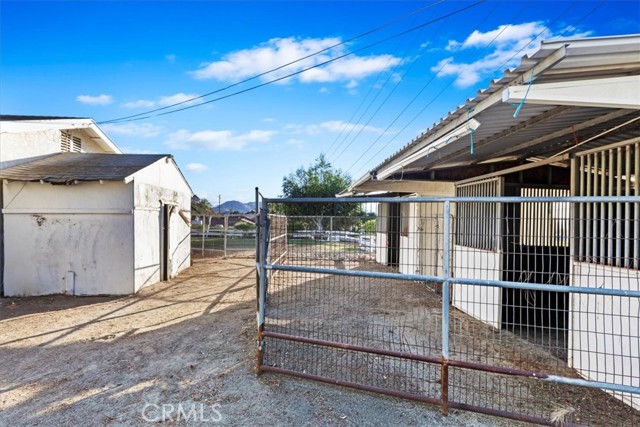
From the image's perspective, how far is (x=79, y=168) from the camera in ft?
25.8

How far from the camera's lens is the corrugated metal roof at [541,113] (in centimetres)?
201

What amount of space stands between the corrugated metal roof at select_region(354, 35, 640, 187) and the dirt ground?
2.62m

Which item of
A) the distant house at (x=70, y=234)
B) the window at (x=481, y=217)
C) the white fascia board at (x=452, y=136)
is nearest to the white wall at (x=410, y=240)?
the window at (x=481, y=217)

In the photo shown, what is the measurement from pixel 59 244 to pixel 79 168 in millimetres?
1907

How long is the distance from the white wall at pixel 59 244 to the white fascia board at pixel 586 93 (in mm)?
7836

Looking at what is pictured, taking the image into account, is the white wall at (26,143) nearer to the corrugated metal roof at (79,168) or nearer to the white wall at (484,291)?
the corrugated metal roof at (79,168)

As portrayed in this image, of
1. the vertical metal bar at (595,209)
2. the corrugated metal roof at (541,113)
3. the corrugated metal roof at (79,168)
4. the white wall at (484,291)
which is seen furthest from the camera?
the corrugated metal roof at (79,168)

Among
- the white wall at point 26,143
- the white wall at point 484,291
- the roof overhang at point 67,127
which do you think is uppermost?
the roof overhang at point 67,127

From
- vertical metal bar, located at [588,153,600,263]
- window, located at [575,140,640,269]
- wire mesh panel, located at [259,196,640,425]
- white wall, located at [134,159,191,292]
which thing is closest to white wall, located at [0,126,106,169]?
white wall, located at [134,159,191,292]

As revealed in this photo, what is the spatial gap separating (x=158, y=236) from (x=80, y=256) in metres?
1.83

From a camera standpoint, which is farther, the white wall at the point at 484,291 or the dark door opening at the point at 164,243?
the dark door opening at the point at 164,243

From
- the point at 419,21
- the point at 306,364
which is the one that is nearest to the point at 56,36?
the point at 419,21

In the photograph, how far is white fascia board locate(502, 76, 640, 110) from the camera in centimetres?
208

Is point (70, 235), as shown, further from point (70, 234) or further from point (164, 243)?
point (164, 243)
